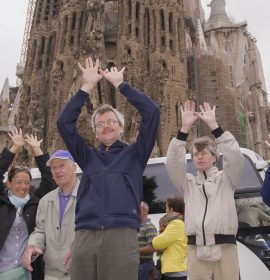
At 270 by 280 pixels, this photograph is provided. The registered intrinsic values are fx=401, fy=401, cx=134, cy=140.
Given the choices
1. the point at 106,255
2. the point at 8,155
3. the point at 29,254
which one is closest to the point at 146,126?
the point at 106,255

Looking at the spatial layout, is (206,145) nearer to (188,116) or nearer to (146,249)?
(188,116)

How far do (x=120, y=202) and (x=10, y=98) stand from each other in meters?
49.0

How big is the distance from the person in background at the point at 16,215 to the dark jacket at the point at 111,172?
110 cm

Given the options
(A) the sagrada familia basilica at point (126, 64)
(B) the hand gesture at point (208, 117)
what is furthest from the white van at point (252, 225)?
(A) the sagrada familia basilica at point (126, 64)

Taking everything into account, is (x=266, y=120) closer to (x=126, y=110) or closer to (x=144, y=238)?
(x=126, y=110)

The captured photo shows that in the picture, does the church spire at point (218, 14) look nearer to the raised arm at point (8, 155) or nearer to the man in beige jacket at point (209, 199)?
the raised arm at point (8, 155)

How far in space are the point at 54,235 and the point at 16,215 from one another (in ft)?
1.98

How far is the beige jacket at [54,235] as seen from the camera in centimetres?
361

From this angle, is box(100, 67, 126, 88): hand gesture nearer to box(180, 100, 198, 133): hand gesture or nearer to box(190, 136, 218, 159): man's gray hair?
box(180, 100, 198, 133): hand gesture

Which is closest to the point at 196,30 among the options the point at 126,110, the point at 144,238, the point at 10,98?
the point at 126,110

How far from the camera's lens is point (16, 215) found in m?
4.05

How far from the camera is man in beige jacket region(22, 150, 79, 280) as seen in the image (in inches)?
141

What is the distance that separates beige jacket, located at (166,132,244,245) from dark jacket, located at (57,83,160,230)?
58cm

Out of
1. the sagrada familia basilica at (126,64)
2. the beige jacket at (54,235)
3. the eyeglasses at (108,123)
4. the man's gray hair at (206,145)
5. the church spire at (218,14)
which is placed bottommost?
the beige jacket at (54,235)
